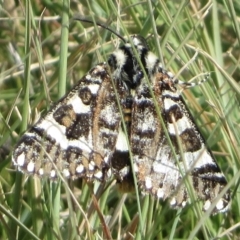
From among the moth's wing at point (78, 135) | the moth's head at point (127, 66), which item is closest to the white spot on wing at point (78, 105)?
the moth's wing at point (78, 135)

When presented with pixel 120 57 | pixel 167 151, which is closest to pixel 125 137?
pixel 167 151

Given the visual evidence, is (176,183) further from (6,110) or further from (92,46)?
(6,110)

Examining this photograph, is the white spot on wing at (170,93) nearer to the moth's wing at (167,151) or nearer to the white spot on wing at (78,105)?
the moth's wing at (167,151)

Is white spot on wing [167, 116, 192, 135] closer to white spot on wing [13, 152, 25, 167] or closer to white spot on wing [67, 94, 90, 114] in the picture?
white spot on wing [67, 94, 90, 114]

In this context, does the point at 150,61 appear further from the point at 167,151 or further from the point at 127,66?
the point at 167,151

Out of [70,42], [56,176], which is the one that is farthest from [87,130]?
[70,42]

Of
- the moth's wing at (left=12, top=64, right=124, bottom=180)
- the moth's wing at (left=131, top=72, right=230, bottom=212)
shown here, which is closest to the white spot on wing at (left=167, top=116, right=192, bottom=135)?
the moth's wing at (left=131, top=72, right=230, bottom=212)
